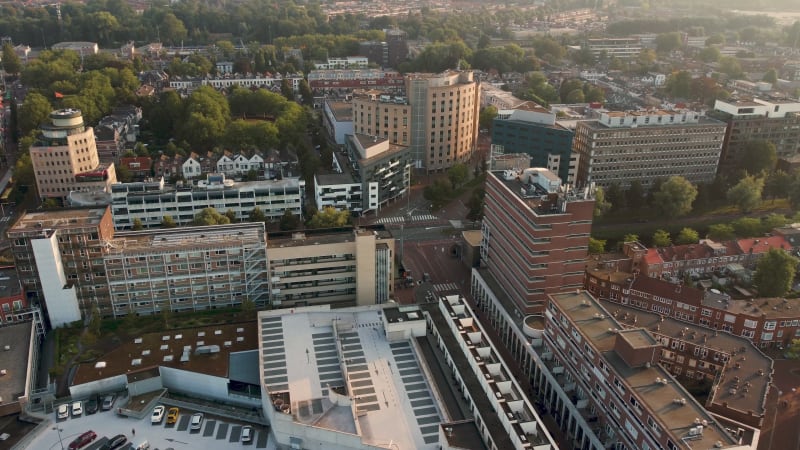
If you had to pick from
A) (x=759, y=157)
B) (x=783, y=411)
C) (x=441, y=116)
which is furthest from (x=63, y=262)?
(x=759, y=157)

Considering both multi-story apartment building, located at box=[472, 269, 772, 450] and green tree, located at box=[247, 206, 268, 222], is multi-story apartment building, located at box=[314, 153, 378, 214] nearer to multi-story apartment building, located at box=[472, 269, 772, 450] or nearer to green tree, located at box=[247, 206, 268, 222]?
green tree, located at box=[247, 206, 268, 222]

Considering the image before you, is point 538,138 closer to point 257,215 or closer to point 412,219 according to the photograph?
point 412,219

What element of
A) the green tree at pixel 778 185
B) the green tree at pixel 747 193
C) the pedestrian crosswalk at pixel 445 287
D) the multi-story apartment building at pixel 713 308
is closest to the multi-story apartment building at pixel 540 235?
the multi-story apartment building at pixel 713 308

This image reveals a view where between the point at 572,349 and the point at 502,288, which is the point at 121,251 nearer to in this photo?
the point at 502,288

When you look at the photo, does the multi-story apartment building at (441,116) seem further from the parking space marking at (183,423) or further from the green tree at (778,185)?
the parking space marking at (183,423)

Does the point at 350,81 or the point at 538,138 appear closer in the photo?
the point at 538,138

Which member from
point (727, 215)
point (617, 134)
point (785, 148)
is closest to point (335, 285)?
point (617, 134)
